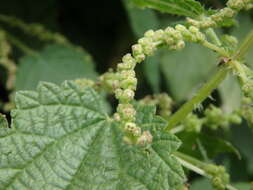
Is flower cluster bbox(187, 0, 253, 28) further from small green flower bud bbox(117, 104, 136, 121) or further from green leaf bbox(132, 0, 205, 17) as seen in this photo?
small green flower bud bbox(117, 104, 136, 121)

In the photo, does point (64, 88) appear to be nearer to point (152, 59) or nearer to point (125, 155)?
point (125, 155)

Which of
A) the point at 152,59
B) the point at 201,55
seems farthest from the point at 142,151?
the point at 201,55

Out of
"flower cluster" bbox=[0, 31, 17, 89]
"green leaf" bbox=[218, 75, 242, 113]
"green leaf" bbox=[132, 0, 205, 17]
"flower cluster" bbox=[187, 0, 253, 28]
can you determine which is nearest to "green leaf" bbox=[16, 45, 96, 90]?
"flower cluster" bbox=[0, 31, 17, 89]

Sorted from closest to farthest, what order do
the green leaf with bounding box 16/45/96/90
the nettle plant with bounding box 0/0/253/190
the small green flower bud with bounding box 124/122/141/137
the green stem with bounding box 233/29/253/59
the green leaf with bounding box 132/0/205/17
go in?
the small green flower bud with bounding box 124/122/141/137, the nettle plant with bounding box 0/0/253/190, the green stem with bounding box 233/29/253/59, the green leaf with bounding box 132/0/205/17, the green leaf with bounding box 16/45/96/90

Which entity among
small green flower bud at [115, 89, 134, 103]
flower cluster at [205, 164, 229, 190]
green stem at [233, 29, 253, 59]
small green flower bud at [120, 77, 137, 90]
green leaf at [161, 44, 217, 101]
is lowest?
flower cluster at [205, 164, 229, 190]

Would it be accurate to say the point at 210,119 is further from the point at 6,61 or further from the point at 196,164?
the point at 6,61

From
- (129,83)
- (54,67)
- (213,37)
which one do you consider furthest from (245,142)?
(129,83)
